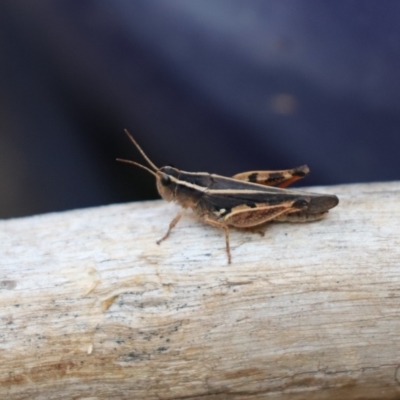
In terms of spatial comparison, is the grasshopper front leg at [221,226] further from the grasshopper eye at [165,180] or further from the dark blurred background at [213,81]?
the dark blurred background at [213,81]

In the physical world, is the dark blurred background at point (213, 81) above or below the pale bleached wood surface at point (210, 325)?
above

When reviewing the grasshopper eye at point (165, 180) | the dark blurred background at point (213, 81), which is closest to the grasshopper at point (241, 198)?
the grasshopper eye at point (165, 180)

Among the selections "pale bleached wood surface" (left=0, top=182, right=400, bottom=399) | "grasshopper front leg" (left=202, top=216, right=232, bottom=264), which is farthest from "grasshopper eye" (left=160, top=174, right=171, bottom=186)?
"pale bleached wood surface" (left=0, top=182, right=400, bottom=399)

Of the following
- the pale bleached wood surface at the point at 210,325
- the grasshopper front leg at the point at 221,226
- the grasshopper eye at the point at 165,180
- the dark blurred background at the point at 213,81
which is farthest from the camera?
the dark blurred background at the point at 213,81

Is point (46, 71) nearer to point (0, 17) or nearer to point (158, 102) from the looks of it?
point (0, 17)

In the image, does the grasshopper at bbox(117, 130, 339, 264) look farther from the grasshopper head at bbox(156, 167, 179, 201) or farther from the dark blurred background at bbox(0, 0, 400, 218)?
the dark blurred background at bbox(0, 0, 400, 218)

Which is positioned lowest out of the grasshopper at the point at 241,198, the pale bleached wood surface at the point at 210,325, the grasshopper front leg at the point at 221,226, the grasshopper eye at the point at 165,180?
the pale bleached wood surface at the point at 210,325
